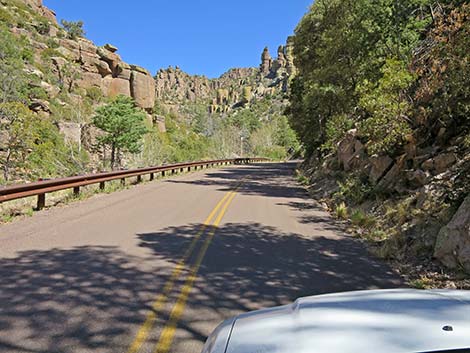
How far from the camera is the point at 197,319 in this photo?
4.07 m

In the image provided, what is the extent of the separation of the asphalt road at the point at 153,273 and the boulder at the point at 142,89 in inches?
2114

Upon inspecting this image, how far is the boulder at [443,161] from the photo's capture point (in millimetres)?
8766

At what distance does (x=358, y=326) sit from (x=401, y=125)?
10.2 meters

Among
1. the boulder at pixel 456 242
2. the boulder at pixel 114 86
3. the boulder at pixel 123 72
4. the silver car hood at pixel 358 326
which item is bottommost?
the boulder at pixel 456 242

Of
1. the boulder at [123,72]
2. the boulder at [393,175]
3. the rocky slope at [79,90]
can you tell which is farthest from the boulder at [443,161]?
the boulder at [123,72]

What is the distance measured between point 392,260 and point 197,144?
2365 inches

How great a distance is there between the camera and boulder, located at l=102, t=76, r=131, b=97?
58812 mm

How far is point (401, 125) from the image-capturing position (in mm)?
10969

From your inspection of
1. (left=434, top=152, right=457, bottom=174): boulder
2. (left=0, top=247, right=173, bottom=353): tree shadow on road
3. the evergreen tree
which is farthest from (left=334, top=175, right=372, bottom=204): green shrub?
the evergreen tree

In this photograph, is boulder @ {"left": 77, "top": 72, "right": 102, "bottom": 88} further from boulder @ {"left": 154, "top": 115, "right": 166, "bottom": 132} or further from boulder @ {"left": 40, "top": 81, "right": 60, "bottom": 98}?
boulder @ {"left": 154, "top": 115, "right": 166, "bottom": 132}

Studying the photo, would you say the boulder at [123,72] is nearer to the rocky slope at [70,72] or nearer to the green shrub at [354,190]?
the rocky slope at [70,72]

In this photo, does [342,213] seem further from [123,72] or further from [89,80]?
[123,72]

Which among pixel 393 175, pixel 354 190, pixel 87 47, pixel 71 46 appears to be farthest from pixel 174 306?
pixel 87 47

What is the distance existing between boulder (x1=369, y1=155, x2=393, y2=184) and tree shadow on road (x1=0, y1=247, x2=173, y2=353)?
8.63 meters
